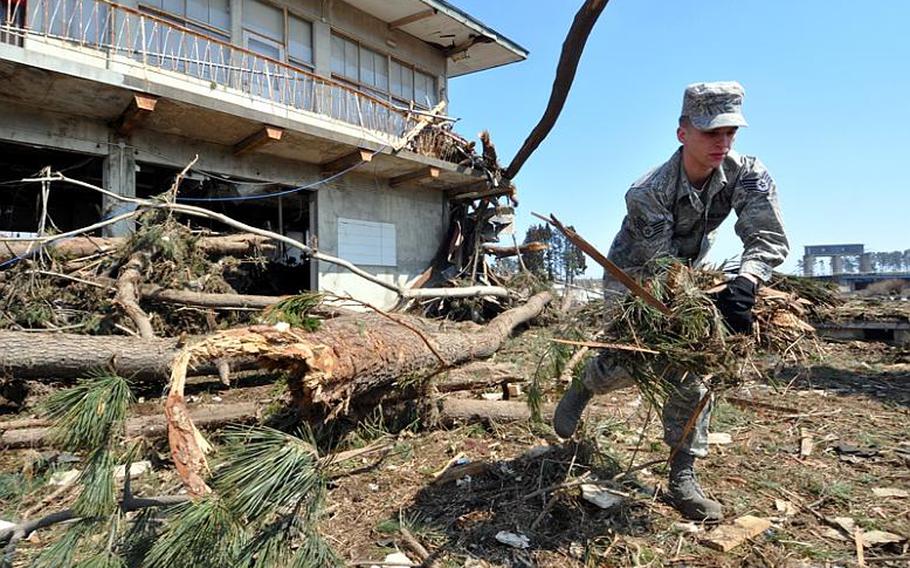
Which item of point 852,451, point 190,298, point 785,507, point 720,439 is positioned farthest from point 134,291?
point 852,451

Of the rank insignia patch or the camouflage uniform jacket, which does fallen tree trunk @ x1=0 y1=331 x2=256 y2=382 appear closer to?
the camouflage uniform jacket

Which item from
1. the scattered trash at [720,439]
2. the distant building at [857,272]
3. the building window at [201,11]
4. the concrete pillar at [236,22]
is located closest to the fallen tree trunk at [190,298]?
the scattered trash at [720,439]

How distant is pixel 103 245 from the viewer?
6004 millimetres

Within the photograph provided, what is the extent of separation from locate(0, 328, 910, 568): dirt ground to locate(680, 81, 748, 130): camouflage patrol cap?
105cm

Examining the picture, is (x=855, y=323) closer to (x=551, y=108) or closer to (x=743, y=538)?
(x=551, y=108)

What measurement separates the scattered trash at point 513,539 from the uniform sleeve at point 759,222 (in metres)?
1.45

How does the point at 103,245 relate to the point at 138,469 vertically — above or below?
above

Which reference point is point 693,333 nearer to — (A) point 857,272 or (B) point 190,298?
(B) point 190,298

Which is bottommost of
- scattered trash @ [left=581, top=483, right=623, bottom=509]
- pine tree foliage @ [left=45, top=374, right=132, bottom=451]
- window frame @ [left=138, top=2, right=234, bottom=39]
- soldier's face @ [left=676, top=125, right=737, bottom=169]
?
scattered trash @ [left=581, top=483, right=623, bottom=509]

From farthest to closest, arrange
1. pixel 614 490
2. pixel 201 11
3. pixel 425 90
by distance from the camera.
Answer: pixel 425 90, pixel 201 11, pixel 614 490

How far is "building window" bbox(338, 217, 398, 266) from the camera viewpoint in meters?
9.89

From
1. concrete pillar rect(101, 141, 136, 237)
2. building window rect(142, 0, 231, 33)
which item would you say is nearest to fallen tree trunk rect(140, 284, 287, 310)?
concrete pillar rect(101, 141, 136, 237)

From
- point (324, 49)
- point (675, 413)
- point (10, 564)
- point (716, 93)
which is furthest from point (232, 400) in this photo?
point (324, 49)

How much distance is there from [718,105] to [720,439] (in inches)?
84.6
